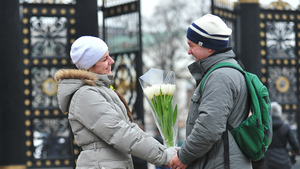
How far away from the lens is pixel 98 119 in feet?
10.6

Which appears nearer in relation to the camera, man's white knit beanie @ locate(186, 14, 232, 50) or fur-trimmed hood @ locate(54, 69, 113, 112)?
man's white knit beanie @ locate(186, 14, 232, 50)

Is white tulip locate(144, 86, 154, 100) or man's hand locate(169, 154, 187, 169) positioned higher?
white tulip locate(144, 86, 154, 100)

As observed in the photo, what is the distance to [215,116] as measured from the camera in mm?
2965

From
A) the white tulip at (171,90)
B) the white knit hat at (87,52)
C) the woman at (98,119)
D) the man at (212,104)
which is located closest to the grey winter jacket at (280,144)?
the white tulip at (171,90)

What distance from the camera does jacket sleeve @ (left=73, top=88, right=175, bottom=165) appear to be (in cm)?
322

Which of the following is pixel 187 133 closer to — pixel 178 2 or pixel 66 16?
pixel 66 16

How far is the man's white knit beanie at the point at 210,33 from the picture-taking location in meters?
3.19

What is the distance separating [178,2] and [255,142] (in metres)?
23.1

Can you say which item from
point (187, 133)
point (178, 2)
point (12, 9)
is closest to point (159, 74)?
point (187, 133)

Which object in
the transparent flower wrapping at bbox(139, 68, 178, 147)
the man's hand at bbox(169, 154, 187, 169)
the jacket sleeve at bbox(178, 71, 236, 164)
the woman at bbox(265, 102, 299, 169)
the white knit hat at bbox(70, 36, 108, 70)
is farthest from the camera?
the woman at bbox(265, 102, 299, 169)

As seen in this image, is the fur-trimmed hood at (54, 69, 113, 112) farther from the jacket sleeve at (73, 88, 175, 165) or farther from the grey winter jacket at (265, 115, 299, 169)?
the grey winter jacket at (265, 115, 299, 169)

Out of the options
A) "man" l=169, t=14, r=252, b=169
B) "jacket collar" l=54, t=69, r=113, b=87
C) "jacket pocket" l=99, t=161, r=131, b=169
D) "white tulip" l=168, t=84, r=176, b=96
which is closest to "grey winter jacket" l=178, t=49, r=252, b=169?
"man" l=169, t=14, r=252, b=169

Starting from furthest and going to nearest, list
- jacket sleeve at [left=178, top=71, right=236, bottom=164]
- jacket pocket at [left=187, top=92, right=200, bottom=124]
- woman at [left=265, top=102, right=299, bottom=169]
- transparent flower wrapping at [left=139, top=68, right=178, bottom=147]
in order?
woman at [left=265, top=102, right=299, bottom=169] → transparent flower wrapping at [left=139, top=68, right=178, bottom=147] → jacket pocket at [left=187, top=92, right=200, bottom=124] → jacket sleeve at [left=178, top=71, right=236, bottom=164]

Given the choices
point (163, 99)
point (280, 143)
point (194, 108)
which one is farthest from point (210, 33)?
point (280, 143)
